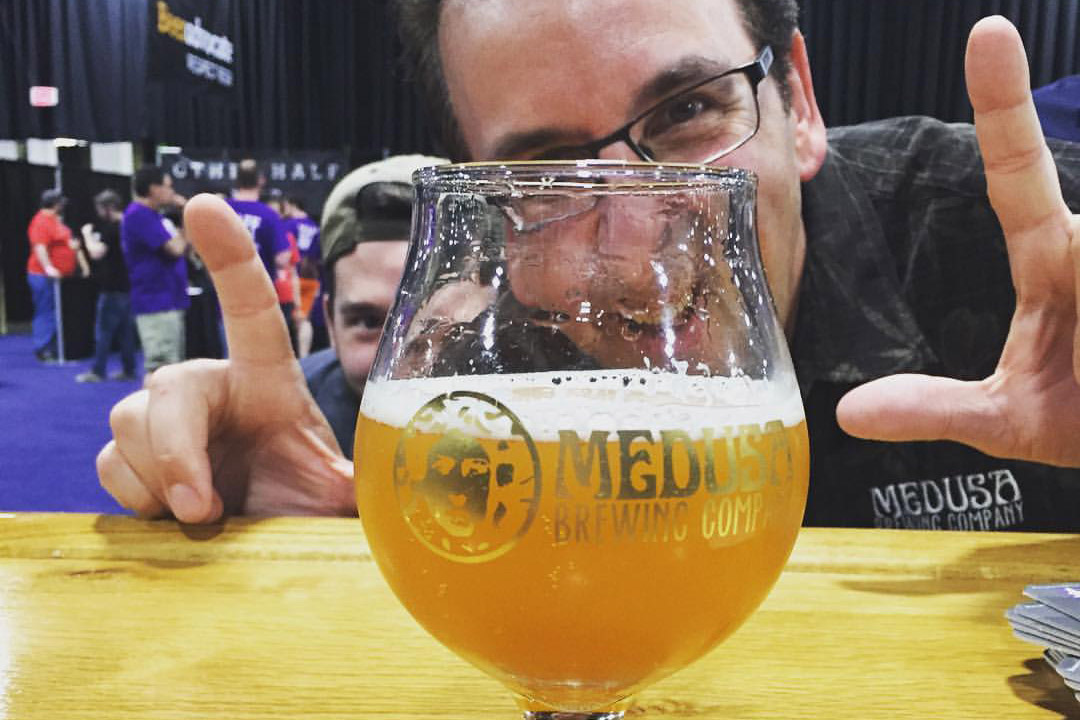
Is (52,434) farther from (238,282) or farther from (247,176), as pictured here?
(238,282)

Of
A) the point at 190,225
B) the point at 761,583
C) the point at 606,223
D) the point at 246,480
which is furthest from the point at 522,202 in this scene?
the point at 246,480

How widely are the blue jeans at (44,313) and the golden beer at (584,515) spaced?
9.57 m

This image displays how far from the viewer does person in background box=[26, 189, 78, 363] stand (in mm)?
8547

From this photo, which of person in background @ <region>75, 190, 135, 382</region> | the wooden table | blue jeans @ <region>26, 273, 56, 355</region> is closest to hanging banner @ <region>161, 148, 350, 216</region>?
person in background @ <region>75, 190, 135, 382</region>

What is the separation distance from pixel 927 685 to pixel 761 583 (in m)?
0.20

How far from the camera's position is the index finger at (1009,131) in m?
0.96

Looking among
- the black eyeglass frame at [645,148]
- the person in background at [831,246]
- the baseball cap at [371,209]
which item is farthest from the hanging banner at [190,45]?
the black eyeglass frame at [645,148]

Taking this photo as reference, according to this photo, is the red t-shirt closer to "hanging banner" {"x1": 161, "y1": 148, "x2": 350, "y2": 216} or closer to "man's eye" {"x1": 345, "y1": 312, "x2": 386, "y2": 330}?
"hanging banner" {"x1": 161, "y1": 148, "x2": 350, "y2": 216}

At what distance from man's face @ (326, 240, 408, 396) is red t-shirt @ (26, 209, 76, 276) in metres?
7.52

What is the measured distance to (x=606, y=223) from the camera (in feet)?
1.56

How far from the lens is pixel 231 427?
3.81 ft

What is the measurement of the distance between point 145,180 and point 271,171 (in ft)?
3.36

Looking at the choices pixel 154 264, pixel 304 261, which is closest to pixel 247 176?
pixel 154 264

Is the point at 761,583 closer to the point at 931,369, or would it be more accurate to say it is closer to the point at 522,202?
the point at 522,202
